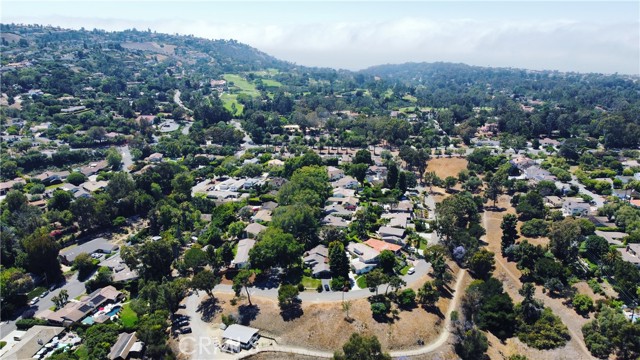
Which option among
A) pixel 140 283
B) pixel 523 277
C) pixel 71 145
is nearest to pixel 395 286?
pixel 523 277

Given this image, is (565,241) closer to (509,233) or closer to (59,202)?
(509,233)

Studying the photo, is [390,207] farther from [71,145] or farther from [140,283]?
[71,145]

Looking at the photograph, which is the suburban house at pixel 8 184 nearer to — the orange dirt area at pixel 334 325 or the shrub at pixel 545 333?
the orange dirt area at pixel 334 325

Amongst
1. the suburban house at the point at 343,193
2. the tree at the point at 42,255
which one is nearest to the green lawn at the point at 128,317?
the tree at the point at 42,255

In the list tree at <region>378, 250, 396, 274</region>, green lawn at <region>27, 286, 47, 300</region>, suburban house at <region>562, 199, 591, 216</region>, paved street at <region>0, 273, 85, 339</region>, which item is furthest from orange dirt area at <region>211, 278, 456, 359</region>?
suburban house at <region>562, 199, 591, 216</region>

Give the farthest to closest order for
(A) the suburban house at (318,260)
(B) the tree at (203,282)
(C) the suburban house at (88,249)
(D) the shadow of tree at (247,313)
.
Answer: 1. (C) the suburban house at (88,249)
2. (A) the suburban house at (318,260)
3. (B) the tree at (203,282)
4. (D) the shadow of tree at (247,313)

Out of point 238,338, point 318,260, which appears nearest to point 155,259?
point 238,338
